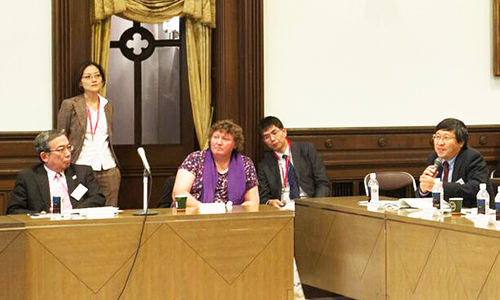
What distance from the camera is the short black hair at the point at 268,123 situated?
767 centimetres

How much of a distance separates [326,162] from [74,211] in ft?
10.6

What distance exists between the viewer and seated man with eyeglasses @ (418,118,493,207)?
650 centimetres

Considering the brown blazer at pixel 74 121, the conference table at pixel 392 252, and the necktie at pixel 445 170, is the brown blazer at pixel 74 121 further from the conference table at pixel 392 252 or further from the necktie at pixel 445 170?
the necktie at pixel 445 170

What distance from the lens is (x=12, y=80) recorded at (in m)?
7.48

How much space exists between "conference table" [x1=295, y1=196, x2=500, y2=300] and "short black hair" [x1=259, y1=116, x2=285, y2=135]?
91cm

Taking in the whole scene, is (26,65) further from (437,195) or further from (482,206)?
(482,206)

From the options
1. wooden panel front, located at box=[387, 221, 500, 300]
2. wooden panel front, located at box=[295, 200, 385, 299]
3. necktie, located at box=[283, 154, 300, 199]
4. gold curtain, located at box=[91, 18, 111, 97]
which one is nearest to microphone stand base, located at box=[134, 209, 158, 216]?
wooden panel front, located at box=[295, 200, 385, 299]

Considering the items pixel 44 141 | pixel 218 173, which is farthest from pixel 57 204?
pixel 218 173

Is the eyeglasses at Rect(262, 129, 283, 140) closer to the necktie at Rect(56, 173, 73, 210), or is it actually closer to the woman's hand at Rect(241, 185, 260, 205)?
the woman's hand at Rect(241, 185, 260, 205)

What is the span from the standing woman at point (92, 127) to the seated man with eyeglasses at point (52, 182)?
90cm

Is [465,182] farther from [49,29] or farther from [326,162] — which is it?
[49,29]

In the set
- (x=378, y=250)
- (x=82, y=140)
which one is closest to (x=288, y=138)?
(x=82, y=140)

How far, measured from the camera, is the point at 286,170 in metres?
7.69

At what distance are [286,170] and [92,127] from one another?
1634 mm
